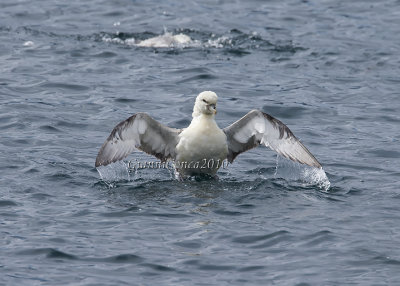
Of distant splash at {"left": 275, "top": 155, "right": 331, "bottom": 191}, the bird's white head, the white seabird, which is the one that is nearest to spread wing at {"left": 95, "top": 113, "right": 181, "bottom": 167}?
the white seabird

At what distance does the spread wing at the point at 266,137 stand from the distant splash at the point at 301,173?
0.20 meters

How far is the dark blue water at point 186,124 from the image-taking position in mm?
9320

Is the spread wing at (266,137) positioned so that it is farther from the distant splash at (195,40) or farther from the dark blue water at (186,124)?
the distant splash at (195,40)

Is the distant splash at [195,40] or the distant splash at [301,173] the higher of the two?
the distant splash at [195,40]

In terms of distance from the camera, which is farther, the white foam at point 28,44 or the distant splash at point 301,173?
the white foam at point 28,44

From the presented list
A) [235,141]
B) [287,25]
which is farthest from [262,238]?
[287,25]

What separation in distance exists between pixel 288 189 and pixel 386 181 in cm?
140

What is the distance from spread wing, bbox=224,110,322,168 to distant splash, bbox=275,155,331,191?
0.20 meters

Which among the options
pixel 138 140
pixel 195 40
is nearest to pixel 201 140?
pixel 138 140

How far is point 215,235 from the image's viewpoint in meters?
10.0

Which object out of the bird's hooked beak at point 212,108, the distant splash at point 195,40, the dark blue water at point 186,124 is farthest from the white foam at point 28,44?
the bird's hooked beak at point 212,108

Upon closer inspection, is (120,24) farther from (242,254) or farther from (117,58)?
(242,254)

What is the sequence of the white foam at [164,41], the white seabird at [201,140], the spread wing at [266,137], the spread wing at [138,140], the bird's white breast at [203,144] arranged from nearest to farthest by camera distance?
1. the spread wing at [138,140]
2. the white seabird at [201,140]
3. the bird's white breast at [203,144]
4. the spread wing at [266,137]
5. the white foam at [164,41]

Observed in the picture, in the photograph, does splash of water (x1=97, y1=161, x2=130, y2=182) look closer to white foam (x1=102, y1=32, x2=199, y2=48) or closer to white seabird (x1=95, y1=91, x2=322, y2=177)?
white seabird (x1=95, y1=91, x2=322, y2=177)
